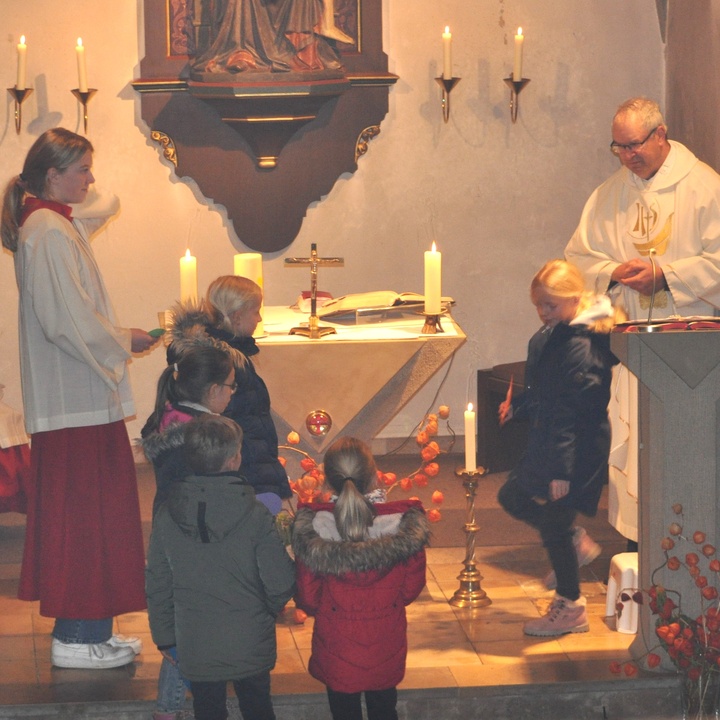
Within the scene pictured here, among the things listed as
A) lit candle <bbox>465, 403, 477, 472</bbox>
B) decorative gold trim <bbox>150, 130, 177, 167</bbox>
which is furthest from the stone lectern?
decorative gold trim <bbox>150, 130, 177, 167</bbox>

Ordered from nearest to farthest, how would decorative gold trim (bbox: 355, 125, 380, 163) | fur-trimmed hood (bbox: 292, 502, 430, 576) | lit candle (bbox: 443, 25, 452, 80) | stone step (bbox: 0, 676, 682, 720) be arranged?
1. fur-trimmed hood (bbox: 292, 502, 430, 576)
2. stone step (bbox: 0, 676, 682, 720)
3. lit candle (bbox: 443, 25, 452, 80)
4. decorative gold trim (bbox: 355, 125, 380, 163)

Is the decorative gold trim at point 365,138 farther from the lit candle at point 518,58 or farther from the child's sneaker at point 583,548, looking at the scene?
the child's sneaker at point 583,548

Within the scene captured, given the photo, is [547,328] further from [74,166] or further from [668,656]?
[74,166]

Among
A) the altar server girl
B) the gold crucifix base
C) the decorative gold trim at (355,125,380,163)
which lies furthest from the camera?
the decorative gold trim at (355,125,380,163)

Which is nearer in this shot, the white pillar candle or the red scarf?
the red scarf

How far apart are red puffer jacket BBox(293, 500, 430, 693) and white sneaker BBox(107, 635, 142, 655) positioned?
1.05 meters

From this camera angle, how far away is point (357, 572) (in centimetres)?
367

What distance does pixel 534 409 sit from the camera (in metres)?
4.90

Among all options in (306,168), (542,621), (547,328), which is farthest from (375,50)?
(542,621)

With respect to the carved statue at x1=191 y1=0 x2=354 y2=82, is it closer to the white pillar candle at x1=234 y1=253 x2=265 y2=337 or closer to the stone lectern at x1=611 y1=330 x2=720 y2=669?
the white pillar candle at x1=234 y1=253 x2=265 y2=337

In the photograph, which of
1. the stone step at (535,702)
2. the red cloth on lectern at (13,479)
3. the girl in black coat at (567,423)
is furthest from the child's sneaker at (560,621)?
the red cloth on lectern at (13,479)

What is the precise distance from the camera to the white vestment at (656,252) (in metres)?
5.32

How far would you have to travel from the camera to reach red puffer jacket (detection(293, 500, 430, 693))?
3.67 m

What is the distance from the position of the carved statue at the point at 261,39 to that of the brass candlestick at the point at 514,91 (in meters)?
0.88
